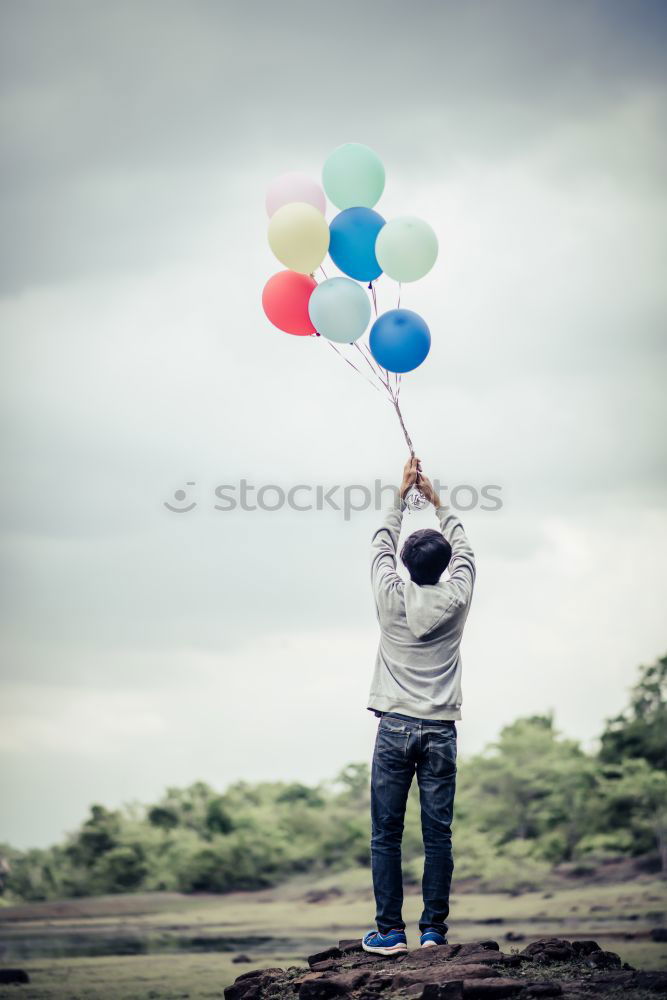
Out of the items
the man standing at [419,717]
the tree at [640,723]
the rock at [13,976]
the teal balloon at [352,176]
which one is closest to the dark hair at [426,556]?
the man standing at [419,717]

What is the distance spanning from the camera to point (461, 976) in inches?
163

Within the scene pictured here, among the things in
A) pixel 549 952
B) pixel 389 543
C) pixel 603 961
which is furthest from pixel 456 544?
pixel 603 961

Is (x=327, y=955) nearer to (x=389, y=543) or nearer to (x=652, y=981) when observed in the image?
(x=652, y=981)

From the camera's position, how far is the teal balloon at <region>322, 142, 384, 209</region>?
5.98 meters

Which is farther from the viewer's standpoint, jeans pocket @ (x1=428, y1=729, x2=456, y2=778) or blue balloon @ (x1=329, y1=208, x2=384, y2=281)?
blue balloon @ (x1=329, y1=208, x2=384, y2=281)

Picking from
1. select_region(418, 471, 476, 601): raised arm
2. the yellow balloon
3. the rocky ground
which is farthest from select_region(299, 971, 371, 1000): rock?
the yellow balloon

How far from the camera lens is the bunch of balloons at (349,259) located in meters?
5.59

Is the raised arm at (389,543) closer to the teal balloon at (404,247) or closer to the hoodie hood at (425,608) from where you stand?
the hoodie hood at (425,608)

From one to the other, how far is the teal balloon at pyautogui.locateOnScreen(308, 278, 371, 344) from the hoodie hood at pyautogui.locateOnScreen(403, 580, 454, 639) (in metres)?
1.74

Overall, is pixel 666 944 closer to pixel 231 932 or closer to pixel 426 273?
pixel 231 932

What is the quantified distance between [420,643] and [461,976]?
1.35 meters

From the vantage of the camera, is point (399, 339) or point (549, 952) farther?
point (399, 339)

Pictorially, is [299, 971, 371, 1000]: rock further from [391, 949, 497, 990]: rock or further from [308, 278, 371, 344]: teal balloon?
[308, 278, 371, 344]: teal balloon

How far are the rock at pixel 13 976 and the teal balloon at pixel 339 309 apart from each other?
5.68 meters
